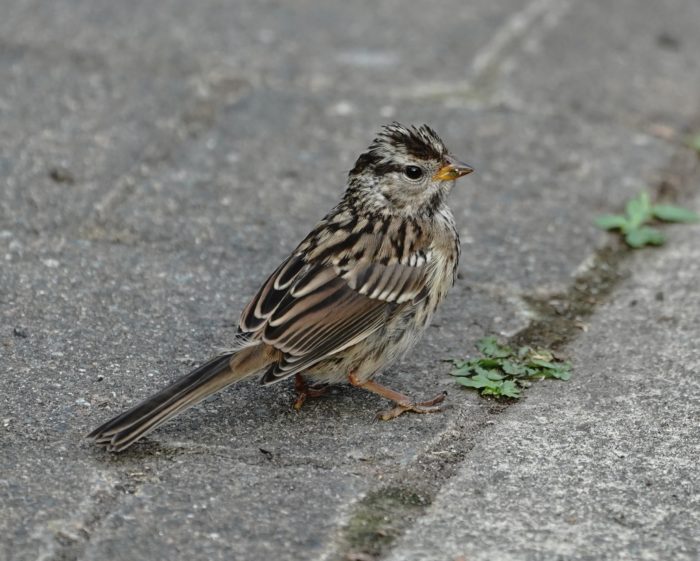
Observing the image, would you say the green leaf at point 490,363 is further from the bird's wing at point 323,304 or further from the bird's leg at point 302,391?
the bird's leg at point 302,391

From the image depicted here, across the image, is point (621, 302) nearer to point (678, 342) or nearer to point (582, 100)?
point (678, 342)

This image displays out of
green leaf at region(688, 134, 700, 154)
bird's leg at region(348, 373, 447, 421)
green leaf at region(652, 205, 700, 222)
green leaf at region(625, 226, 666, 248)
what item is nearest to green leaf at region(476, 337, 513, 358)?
bird's leg at region(348, 373, 447, 421)

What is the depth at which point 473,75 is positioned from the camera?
22.8 ft

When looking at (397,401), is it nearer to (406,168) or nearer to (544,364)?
(544,364)

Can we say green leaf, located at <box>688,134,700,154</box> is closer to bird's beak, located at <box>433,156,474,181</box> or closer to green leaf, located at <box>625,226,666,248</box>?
green leaf, located at <box>625,226,666,248</box>

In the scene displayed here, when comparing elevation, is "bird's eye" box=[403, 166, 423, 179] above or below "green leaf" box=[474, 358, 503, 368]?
above

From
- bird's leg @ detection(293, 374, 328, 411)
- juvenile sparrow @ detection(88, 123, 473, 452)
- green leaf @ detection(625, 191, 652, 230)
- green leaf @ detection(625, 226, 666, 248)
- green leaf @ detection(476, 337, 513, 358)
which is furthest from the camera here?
green leaf @ detection(625, 191, 652, 230)

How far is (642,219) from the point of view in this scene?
5.62 m

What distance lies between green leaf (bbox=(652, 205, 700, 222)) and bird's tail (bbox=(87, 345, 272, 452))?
241 cm

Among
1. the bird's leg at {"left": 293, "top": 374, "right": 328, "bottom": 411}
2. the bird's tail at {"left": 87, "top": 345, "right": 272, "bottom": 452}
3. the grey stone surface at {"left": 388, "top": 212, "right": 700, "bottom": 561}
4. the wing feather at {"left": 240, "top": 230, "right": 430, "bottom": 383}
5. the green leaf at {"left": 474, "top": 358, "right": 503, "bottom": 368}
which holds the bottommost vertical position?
the grey stone surface at {"left": 388, "top": 212, "right": 700, "bottom": 561}

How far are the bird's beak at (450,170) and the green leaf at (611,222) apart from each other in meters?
1.13

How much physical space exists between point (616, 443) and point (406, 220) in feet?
4.13

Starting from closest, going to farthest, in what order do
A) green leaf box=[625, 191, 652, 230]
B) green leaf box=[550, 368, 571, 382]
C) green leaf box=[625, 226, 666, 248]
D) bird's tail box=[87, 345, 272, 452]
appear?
bird's tail box=[87, 345, 272, 452]
green leaf box=[550, 368, 571, 382]
green leaf box=[625, 226, 666, 248]
green leaf box=[625, 191, 652, 230]

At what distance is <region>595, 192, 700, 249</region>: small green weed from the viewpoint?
5.49 metres
